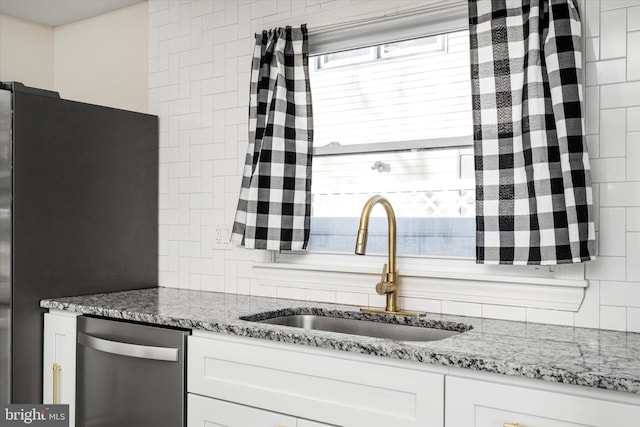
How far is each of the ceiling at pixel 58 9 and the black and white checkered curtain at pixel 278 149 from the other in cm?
118

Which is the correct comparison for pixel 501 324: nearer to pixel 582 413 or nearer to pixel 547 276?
pixel 547 276

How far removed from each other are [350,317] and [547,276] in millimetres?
744

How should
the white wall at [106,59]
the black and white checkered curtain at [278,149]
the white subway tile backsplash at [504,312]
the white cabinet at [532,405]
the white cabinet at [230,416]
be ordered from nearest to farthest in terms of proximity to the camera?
the white cabinet at [532,405]
the white cabinet at [230,416]
the white subway tile backsplash at [504,312]
the black and white checkered curtain at [278,149]
the white wall at [106,59]

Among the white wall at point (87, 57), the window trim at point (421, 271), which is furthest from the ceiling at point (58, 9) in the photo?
the window trim at point (421, 271)

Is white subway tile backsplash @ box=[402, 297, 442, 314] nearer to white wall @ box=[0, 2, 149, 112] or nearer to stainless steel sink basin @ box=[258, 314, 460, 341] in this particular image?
stainless steel sink basin @ box=[258, 314, 460, 341]

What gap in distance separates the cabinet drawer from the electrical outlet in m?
0.84

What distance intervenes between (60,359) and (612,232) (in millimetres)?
2213

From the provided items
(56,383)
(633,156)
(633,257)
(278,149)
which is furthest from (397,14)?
(56,383)

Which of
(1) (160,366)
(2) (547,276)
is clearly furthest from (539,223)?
(1) (160,366)

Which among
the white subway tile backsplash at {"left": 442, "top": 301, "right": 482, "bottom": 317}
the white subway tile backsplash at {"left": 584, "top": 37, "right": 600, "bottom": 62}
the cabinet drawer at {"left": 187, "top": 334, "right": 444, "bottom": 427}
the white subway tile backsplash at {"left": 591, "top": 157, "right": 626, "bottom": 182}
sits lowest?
the cabinet drawer at {"left": 187, "top": 334, "right": 444, "bottom": 427}

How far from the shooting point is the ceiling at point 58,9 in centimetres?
340

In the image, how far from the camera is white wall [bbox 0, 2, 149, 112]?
133 inches

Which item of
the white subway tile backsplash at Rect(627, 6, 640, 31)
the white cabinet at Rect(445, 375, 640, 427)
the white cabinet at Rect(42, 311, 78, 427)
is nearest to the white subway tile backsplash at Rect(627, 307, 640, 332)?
the white cabinet at Rect(445, 375, 640, 427)

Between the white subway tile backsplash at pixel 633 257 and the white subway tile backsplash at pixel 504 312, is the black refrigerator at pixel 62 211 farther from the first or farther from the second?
the white subway tile backsplash at pixel 633 257
